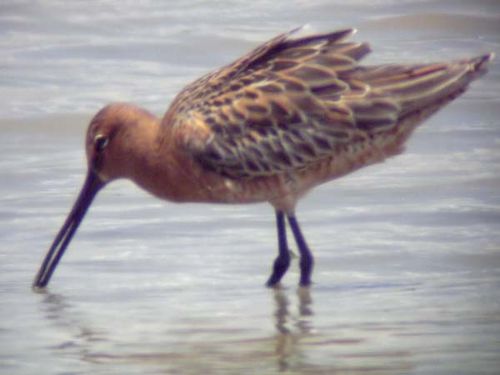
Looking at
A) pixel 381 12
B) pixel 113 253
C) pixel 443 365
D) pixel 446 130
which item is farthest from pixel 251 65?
pixel 381 12

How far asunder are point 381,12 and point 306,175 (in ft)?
25.6

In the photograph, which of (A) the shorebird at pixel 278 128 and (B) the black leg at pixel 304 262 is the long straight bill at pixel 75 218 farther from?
(B) the black leg at pixel 304 262

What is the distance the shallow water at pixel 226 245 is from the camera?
6.69 meters

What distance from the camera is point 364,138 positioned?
8.42 meters

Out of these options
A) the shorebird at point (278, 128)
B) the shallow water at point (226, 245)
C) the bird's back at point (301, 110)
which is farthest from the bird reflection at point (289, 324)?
the bird's back at point (301, 110)

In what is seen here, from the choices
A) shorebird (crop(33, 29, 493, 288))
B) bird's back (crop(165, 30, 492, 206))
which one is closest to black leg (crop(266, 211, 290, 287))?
shorebird (crop(33, 29, 493, 288))

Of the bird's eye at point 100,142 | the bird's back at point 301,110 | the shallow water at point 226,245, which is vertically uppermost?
the bird's back at point 301,110

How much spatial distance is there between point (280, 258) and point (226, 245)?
2.32 feet

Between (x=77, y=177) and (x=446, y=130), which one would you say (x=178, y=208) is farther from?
(x=446, y=130)

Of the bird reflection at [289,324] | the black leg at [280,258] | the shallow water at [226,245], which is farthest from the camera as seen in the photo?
the black leg at [280,258]

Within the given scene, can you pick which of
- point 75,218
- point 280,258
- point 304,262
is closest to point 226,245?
point 280,258

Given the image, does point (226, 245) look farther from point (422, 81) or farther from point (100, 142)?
point (422, 81)

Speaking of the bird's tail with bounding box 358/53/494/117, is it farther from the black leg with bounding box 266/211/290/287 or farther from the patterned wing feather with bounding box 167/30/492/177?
the black leg with bounding box 266/211/290/287

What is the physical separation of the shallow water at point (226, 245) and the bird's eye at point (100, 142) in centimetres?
66
